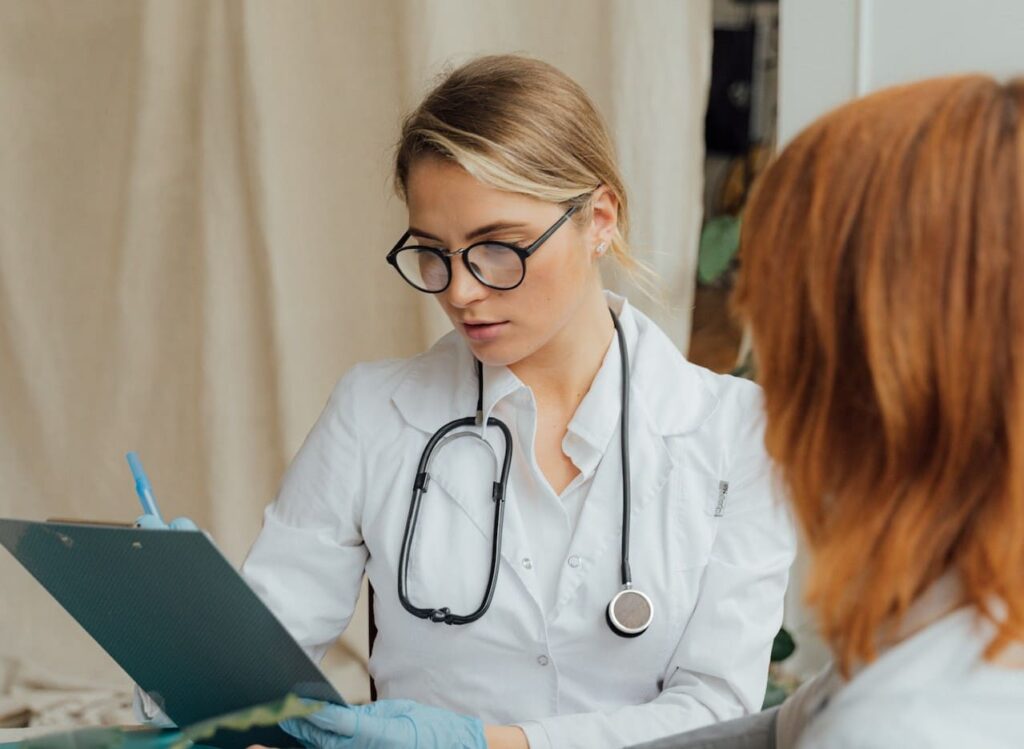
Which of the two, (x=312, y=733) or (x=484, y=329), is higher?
(x=484, y=329)

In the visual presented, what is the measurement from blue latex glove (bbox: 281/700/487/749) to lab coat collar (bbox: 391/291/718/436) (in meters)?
0.37

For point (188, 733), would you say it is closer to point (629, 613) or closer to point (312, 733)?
point (312, 733)

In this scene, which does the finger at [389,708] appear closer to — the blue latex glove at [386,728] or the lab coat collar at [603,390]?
the blue latex glove at [386,728]

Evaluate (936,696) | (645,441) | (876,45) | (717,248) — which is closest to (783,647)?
(717,248)

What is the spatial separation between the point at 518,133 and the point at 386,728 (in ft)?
2.18

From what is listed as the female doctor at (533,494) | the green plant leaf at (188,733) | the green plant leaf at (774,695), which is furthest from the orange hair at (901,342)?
the green plant leaf at (774,695)

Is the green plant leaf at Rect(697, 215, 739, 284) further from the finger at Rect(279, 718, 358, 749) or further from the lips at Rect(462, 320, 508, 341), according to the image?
the finger at Rect(279, 718, 358, 749)

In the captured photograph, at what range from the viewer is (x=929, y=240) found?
2.39 feet

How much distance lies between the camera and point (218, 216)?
2701mm

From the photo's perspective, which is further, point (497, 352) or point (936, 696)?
point (497, 352)

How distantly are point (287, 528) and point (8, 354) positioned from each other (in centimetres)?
167

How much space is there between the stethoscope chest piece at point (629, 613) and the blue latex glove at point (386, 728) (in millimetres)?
192

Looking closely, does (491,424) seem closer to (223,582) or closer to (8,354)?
(223,582)

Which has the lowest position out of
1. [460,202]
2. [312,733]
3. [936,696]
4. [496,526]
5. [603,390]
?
[312,733]
